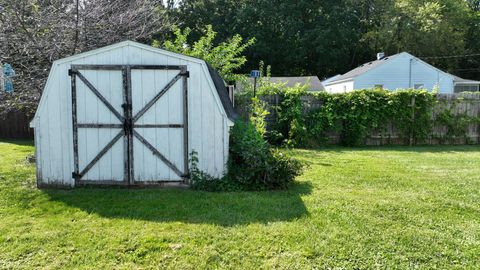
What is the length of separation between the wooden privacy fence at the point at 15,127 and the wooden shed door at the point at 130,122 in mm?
10025

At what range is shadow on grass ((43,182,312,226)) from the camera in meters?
4.27

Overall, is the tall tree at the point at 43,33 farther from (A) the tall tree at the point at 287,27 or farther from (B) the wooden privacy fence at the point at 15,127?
(A) the tall tree at the point at 287,27

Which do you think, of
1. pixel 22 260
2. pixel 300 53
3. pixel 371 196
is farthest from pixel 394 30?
pixel 22 260

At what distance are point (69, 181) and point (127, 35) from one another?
16.7 ft

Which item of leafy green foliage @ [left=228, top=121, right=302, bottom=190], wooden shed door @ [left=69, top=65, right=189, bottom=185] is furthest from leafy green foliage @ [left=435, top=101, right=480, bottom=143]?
wooden shed door @ [left=69, top=65, right=189, bottom=185]

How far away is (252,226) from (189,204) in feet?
3.70

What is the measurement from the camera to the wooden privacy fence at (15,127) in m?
13.9

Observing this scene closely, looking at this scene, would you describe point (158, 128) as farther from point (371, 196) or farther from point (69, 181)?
point (371, 196)

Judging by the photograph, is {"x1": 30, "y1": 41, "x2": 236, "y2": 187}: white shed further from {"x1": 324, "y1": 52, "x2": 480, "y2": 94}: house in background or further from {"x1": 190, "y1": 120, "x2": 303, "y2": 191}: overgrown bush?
{"x1": 324, "y1": 52, "x2": 480, "y2": 94}: house in background

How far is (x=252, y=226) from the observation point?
13.1ft

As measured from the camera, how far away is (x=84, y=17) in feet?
26.5

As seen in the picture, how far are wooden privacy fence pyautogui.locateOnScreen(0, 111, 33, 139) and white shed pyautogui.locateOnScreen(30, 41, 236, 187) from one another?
31.8ft

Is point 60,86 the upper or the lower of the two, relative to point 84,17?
lower

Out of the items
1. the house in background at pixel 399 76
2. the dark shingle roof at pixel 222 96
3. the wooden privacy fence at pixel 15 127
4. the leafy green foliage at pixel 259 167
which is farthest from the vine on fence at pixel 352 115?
the house in background at pixel 399 76
